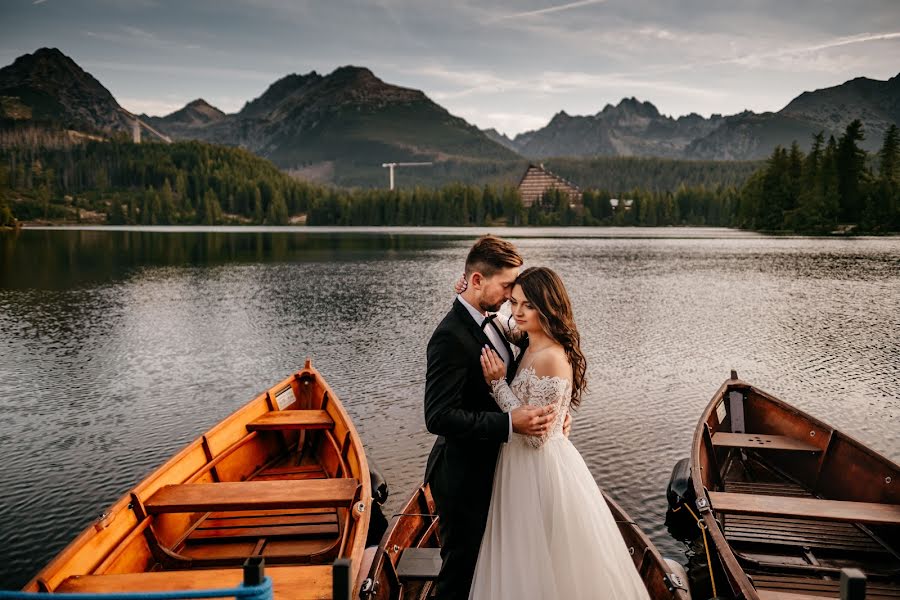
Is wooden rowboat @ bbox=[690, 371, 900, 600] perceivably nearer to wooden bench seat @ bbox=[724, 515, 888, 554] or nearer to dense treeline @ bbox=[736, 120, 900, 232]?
wooden bench seat @ bbox=[724, 515, 888, 554]

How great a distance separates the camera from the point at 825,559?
8242 millimetres

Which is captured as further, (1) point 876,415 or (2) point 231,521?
(1) point 876,415

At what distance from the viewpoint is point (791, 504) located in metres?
8.25

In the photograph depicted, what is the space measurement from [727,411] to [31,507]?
13824 mm

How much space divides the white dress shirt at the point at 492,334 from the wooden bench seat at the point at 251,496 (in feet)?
12.1

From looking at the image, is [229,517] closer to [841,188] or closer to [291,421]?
[291,421]

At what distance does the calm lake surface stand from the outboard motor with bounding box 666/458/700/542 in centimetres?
28

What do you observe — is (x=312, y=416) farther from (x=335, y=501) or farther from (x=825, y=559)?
(x=825, y=559)

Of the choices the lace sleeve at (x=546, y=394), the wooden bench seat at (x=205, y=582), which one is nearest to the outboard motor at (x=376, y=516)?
the wooden bench seat at (x=205, y=582)

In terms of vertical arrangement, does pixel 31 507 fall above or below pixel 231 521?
below

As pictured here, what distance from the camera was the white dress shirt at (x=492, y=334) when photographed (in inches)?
205

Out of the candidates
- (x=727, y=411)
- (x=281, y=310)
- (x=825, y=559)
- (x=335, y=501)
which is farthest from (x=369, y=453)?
(x=281, y=310)

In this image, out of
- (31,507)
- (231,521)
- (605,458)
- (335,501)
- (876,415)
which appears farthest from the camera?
(876,415)

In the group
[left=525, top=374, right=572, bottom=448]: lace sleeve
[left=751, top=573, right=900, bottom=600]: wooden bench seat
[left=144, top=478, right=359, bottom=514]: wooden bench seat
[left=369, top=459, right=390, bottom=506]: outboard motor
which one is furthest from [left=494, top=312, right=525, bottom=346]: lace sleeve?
[left=369, top=459, right=390, bottom=506]: outboard motor
